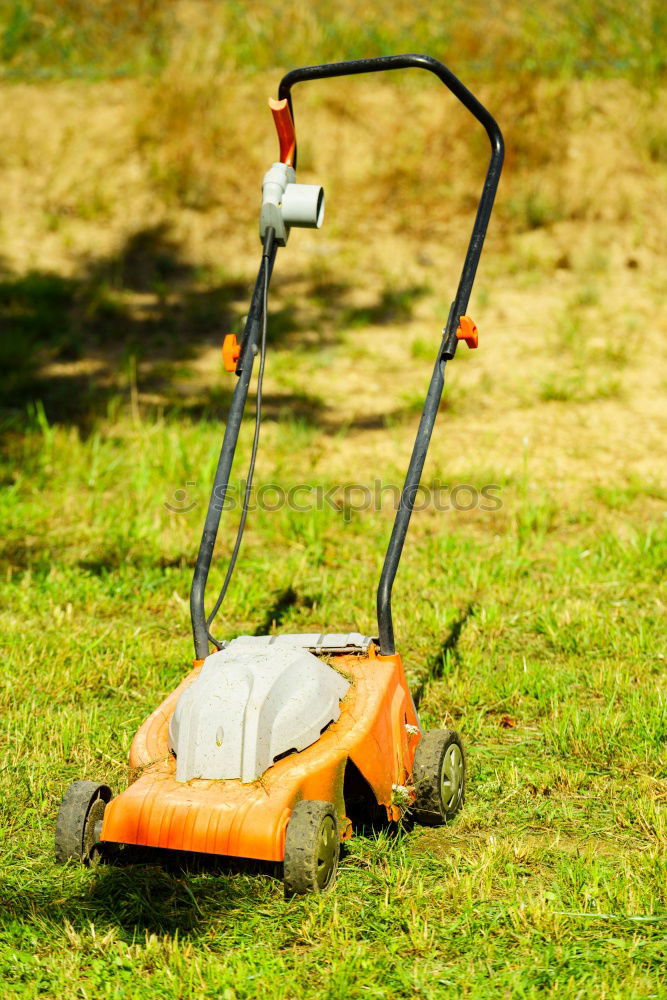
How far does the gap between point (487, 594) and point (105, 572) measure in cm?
147

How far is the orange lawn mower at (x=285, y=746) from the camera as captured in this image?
2.30 m

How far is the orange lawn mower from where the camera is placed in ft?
7.56

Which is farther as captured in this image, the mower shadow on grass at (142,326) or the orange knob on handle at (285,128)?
the mower shadow on grass at (142,326)

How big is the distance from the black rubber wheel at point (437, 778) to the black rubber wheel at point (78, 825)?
2.51 ft

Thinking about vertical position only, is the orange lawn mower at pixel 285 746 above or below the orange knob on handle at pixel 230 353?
below

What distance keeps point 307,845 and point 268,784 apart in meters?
0.17

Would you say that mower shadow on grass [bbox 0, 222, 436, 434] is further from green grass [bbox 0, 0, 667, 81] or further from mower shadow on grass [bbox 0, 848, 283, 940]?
mower shadow on grass [bbox 0, 848, 283, 940]

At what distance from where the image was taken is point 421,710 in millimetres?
3424

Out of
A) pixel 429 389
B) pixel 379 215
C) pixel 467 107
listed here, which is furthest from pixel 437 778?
pixel 379 215

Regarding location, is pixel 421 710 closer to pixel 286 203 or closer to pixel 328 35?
pixel 286 203

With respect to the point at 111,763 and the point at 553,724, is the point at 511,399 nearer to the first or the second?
the point at 553,724

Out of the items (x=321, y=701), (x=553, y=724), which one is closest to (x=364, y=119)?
(x=553, y=724)

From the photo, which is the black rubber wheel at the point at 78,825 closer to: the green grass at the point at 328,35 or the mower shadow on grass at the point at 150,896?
the mower shadow on grass at the point at 150,896
